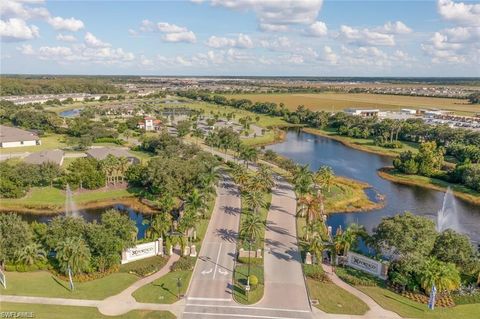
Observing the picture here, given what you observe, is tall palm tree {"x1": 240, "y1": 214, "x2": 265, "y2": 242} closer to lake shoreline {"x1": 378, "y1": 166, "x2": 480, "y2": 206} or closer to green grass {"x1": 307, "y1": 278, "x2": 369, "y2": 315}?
green grass {"x1": 307, "y1": 278, "x2": 369, "y2": 315}

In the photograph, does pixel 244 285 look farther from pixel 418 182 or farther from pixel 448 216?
pixel 418 182

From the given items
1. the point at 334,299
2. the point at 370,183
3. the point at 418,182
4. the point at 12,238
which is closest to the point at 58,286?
the point at 12,238

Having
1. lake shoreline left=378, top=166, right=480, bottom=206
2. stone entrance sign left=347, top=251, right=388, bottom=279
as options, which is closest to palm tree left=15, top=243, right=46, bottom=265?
stone entrance sign left=347, top=251, right=388, bottom=279

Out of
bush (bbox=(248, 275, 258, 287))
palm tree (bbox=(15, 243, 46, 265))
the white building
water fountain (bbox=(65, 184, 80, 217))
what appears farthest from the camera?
the white building

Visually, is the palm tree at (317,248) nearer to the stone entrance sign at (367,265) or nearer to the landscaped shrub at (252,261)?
the stone entrance sign at (367,265)

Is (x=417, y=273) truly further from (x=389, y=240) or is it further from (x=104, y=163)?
(x=104, y=163)
